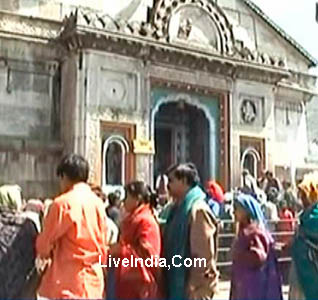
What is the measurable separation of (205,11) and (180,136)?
3.33 metres

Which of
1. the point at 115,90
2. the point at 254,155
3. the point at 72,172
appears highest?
the point at 115,90

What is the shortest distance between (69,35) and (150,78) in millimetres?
2151

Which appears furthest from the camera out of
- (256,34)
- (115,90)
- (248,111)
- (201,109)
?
(256,34)

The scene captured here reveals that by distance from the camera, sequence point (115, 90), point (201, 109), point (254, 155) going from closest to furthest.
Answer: point (115, 90) → point (201, 109) → point (254, 155)

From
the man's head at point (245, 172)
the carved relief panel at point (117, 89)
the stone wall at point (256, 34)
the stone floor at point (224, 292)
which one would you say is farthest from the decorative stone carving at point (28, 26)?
the stone floor at point (224, 292)

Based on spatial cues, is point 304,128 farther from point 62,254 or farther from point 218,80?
point 62,254

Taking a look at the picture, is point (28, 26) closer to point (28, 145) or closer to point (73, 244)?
point (28, 145)

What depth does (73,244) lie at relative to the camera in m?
4.04

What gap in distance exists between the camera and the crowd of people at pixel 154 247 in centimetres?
403

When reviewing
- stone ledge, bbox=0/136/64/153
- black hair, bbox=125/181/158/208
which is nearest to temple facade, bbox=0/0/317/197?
stone ledge, bbox=0/136/64/153

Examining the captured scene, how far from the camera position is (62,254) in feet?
13.3

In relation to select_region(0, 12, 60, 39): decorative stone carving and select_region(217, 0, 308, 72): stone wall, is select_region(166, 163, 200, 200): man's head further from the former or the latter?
select_region(217, 0, 308, 72): stone wall

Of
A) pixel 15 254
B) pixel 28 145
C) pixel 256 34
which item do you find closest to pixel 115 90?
pixel 28 145

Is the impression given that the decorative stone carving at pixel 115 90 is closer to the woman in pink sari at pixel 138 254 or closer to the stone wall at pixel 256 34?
the stone wall at pixel 256 34
